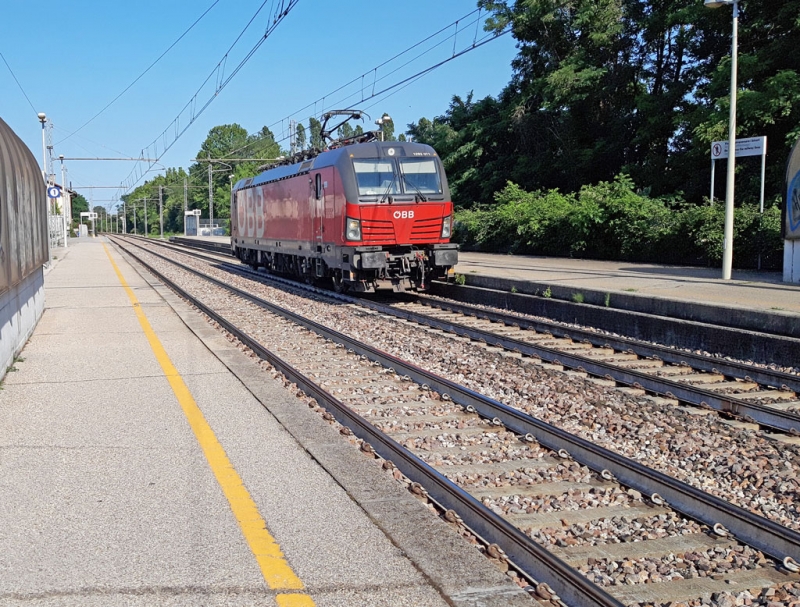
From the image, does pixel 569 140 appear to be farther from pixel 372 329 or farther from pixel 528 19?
pixel 372 329

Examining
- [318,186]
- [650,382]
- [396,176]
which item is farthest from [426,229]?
[650,382]

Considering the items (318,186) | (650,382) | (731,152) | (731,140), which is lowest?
(650,382)

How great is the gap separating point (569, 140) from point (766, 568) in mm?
35380

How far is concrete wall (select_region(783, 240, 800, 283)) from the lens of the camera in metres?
15.6

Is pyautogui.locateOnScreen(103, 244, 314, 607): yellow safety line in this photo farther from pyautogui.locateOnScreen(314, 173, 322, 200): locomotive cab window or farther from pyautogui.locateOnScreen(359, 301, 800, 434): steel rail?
pyautogui.locateOnScreen(314, 173, 322, 200): locomotive cab window

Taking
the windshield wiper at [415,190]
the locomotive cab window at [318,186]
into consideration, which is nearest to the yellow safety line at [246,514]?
the windshield wiper at [415,190]

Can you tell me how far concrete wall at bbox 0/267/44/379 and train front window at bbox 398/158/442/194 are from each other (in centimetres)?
747

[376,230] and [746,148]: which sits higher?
[746,148]

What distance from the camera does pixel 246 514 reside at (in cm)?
466

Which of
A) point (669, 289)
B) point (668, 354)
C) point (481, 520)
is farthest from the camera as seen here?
point (669, 289)

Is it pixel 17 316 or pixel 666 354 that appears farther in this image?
pixel 17 316

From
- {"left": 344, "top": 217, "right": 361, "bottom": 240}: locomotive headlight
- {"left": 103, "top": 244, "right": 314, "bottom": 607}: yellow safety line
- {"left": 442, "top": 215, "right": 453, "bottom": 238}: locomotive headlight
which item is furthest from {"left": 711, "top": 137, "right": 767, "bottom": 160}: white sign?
{"left": 103, "top": 244, "right": 314, "bottom": 607}: yellow safety line

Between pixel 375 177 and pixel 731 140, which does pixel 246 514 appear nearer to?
pixel 375 177

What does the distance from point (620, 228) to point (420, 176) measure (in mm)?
8450
